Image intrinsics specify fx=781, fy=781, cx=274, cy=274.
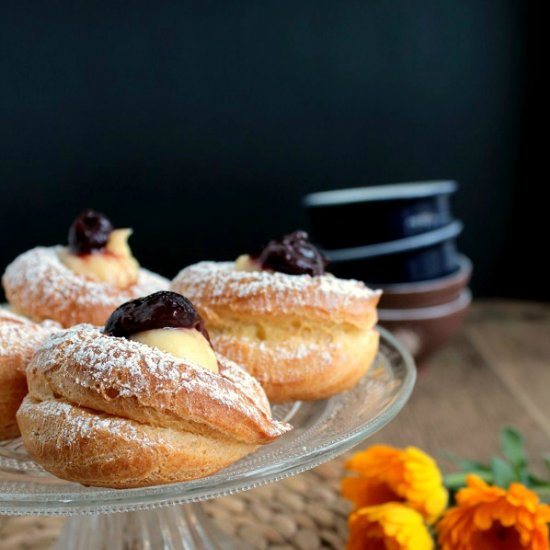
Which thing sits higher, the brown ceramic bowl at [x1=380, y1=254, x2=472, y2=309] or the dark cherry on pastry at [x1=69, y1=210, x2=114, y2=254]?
the dark cherry on pastry at [x1=69, y1=210, x2=114, y2=254]

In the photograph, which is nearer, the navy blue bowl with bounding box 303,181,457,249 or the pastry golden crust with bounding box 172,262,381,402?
the pastry golden crust with bounding box 172,262,381,402

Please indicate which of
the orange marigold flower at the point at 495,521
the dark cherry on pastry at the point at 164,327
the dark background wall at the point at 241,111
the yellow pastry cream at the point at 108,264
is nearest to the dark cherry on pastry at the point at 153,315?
the dark cherry on pastry at the point at 164,327

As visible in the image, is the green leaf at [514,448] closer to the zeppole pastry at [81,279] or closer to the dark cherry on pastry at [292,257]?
the dark cherry on pastry at [292,257]

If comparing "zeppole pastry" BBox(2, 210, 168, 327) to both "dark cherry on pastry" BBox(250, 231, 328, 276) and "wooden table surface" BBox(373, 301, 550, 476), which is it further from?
"wooden table surface" BBox(373, 301, 550, 476)

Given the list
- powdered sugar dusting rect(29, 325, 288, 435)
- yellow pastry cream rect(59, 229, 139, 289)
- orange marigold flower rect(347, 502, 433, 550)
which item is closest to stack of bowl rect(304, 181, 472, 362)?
yellow pastry cream rect(59, 229, 139, 289)

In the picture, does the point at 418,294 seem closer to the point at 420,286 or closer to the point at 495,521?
the point at 420,286
